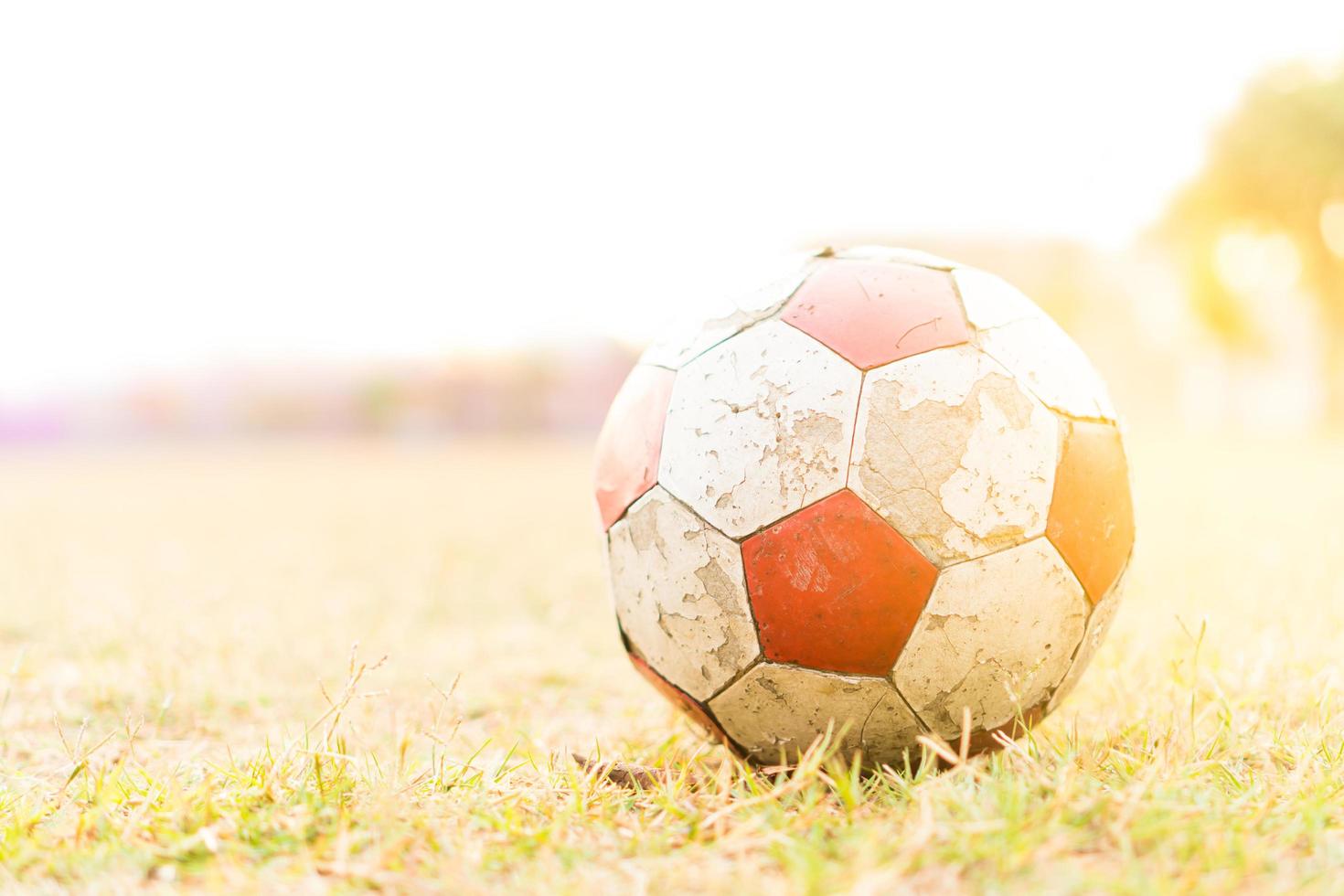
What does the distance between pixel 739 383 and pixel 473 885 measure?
3.48 feet

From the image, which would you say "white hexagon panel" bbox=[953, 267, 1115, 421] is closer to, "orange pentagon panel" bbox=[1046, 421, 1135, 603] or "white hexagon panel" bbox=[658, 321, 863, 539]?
"orange pentagon panel" bbox=[1046, 421, 1135, 603]

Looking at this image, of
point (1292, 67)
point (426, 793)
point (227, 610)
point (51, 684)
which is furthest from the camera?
point (1292, 67)

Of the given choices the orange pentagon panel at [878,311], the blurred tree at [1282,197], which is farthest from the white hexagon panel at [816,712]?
the blurred tree at [1282,197]

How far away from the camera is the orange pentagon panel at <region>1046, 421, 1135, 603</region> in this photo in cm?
208

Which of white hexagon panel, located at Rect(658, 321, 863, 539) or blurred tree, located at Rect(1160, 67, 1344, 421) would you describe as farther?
blurred tree, located at Rect(1160, 67, 1344, 421)

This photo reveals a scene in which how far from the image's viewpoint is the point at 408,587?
16.4ft

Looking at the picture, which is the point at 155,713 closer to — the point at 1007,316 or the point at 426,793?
the point at 426,793

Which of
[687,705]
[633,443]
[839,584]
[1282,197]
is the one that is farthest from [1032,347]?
[1282,197]

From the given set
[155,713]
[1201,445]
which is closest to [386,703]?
[155,713]

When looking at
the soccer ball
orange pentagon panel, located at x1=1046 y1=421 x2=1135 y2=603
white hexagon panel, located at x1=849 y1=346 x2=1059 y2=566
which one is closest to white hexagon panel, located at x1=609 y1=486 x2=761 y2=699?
the soccer ball

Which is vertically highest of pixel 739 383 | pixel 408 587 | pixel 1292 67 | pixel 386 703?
pixel 1292 67

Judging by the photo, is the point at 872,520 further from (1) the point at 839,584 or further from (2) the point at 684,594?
(2) the point at 684,594

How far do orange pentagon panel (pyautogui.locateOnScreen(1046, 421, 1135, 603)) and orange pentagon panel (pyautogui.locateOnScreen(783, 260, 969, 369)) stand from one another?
1.11 ft

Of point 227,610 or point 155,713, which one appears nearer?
point 155,713
